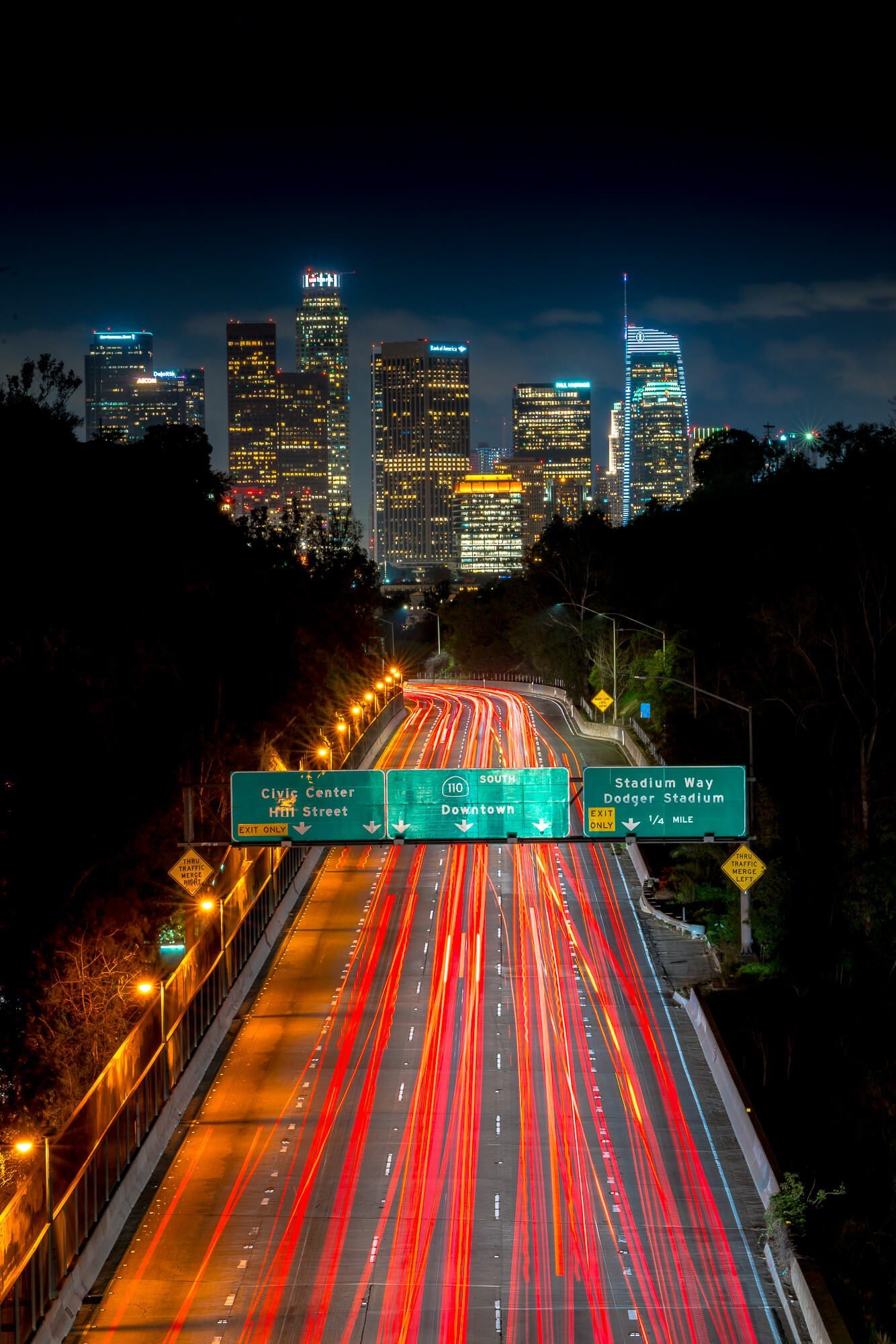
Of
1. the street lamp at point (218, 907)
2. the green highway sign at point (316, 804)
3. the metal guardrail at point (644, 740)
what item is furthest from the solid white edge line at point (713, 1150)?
the metal guardrail at point (644, 740)

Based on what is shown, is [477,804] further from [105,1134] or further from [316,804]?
[105,1134]

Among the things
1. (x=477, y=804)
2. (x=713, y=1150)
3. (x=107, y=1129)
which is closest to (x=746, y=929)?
(x=477, y=804)

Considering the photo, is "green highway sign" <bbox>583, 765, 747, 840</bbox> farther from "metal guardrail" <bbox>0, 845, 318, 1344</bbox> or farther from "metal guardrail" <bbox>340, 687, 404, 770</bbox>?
"metal guardrail" <bbox>340, 687, 404, 770</bbox>

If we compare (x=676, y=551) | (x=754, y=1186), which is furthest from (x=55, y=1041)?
(x=676, y=551)

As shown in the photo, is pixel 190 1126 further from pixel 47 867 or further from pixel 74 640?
pixel 74 640

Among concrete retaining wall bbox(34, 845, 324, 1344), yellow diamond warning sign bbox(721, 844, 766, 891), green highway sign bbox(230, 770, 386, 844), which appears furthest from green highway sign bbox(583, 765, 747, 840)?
concrete retaining wall bbox(34, 845, 324, 1344)
